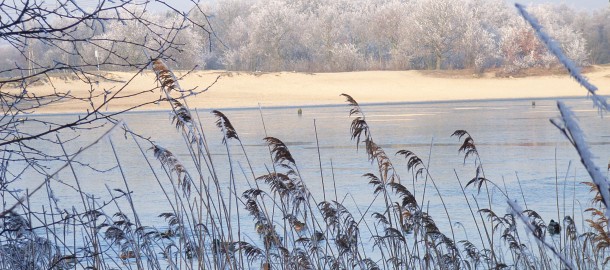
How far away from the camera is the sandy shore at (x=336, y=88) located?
4500cm

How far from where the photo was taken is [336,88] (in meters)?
51.1

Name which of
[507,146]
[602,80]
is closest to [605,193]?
[507,146]

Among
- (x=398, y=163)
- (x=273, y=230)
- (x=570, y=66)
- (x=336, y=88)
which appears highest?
(x=570, y=66)

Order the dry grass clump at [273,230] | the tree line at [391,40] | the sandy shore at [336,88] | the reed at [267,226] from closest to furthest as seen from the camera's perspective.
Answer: the reed at [267,226] < the dry grass clump at [273,230] < the sandy shore at [336,88] < the tree line at [391,40]

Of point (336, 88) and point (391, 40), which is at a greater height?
point (391, 40)

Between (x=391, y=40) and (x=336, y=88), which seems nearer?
(x=336, y=88)

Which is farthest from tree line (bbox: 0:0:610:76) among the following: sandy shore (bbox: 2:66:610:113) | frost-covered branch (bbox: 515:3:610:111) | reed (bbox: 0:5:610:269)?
frost-covered branch (bbox: 515:3:610:111)

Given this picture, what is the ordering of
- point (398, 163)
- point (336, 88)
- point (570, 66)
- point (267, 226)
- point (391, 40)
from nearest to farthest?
point (570, 66) < point (267, 226) < point (398, 163) < point (336, 88) < point (391, 40)

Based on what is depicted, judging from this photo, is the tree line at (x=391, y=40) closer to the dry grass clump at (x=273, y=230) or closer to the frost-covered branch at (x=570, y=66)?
the dry grass clump at (x=273, y=230)

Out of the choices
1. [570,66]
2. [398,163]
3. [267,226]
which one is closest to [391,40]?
[398,163]

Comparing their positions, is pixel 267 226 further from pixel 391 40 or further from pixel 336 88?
pixel 391 40

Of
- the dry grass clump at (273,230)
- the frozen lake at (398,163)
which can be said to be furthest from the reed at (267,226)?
the frozen lake at (398,163)

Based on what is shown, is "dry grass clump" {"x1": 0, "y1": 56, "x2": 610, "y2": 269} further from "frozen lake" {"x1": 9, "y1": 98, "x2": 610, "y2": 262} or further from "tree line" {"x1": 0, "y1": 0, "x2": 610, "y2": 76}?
"tree line" {"x1": 0, "y1": 0, "x2": 610, "y2": 76}

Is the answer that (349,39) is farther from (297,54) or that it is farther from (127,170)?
(127,170)
